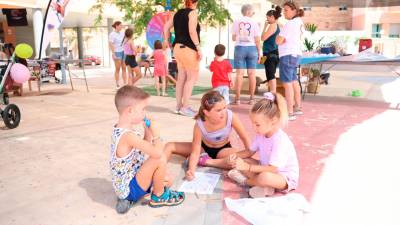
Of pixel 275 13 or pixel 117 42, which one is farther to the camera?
pixel 117 42

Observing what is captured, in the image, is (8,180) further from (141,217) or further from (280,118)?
(280,118)

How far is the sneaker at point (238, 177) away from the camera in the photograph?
10.4ft

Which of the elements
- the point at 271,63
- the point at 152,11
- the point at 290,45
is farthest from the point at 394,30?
the point at 290,45

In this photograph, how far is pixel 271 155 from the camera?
2.88 metres

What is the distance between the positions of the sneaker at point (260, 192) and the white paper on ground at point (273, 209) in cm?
5

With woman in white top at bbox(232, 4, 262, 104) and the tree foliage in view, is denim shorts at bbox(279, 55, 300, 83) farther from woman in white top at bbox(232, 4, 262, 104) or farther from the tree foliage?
the tree foliage

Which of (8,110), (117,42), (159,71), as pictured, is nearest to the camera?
(8,110)

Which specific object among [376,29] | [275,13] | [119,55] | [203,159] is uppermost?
[376,29]

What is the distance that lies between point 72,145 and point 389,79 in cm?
963

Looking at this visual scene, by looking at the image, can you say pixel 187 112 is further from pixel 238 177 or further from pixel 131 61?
pixel 131 61

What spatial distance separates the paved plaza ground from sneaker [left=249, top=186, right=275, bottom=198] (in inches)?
5.4

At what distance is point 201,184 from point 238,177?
0.31 m

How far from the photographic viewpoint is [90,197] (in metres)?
2.99

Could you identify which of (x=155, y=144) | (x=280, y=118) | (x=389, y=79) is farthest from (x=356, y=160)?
(x=389, y=79)
